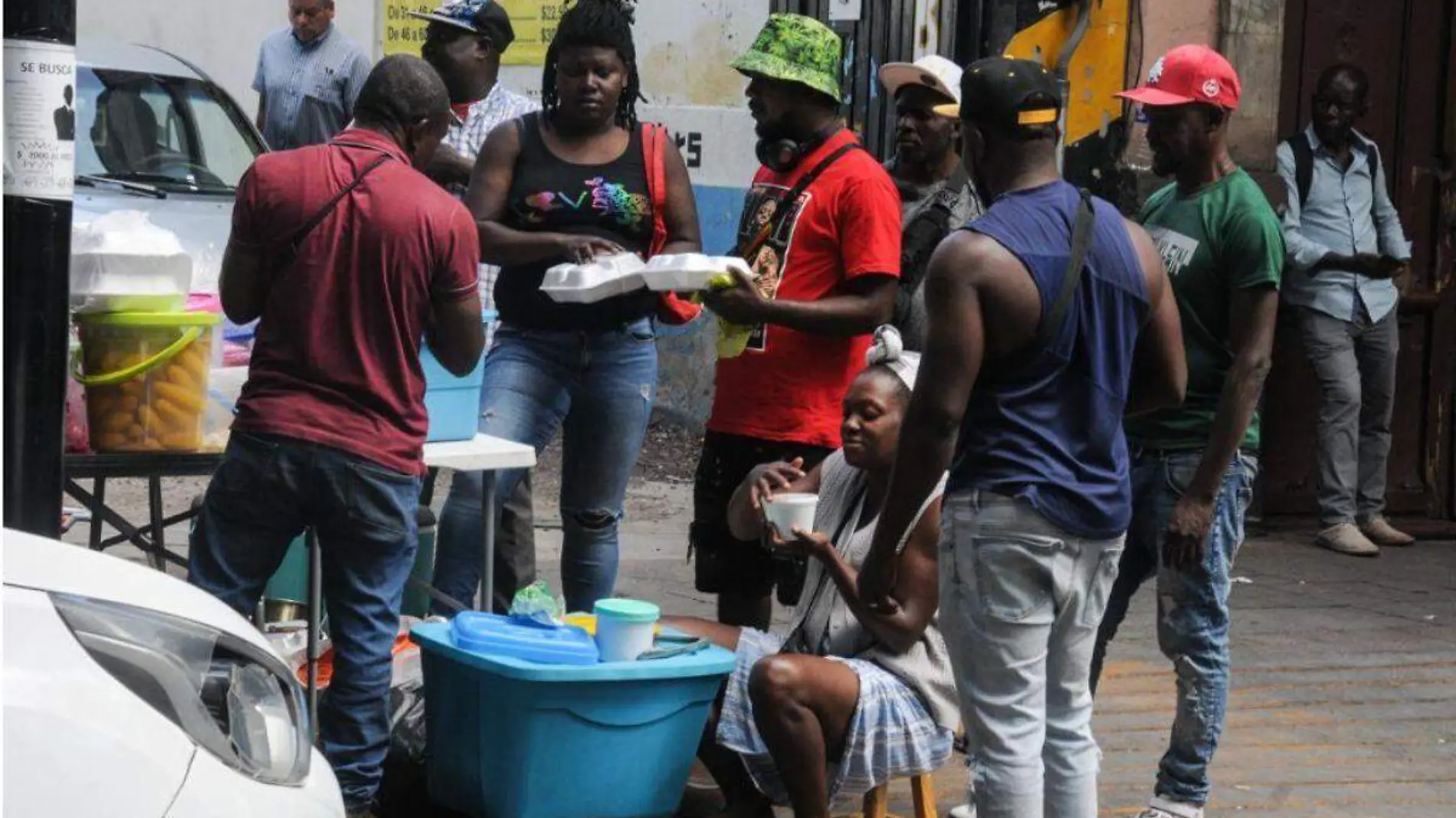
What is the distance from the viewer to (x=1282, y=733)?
6.37 m

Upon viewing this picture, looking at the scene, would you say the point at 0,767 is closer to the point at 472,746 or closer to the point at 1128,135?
the point at 472,746

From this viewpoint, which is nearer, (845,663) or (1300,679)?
(845,663)

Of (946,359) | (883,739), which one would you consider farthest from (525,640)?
(946,359)

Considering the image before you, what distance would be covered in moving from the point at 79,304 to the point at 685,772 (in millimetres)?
1862

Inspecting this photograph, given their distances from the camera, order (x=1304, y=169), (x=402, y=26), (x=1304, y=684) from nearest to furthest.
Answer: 1. (x=1304, y=684)
2. (x=1304, y=169)
3. (x=402, y=26)

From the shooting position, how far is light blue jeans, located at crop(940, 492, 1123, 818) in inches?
155

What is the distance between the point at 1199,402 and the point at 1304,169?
14.1 ft

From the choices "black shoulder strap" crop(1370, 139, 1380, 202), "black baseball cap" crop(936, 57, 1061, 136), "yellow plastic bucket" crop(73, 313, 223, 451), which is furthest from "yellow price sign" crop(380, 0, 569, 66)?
"black baseball cap" crop(936, 57, 1061, 136)

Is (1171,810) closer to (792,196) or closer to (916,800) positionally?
(916,800)

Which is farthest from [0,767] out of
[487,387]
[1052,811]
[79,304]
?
[487,387]

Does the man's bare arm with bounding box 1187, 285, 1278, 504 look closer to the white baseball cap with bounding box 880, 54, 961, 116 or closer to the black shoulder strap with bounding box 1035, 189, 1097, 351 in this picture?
the black shoulder strap with bounding box 1035, 189, 1097, 351

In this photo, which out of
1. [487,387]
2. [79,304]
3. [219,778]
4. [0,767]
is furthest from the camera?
[487,387]

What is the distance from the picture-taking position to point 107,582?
3254 millimetres

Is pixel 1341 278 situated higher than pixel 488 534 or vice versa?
pixel 1341 278
